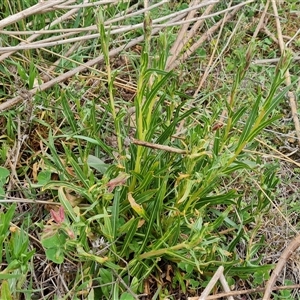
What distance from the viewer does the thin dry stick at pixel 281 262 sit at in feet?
4.63

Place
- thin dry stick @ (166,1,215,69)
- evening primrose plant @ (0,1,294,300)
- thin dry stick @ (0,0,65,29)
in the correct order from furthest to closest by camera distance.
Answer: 1. thin dry stick @ (166,1,215,69)
2. thin dry stick @ (0,0,65,29)
3. evening primrose plant @ (0,1,294,300)

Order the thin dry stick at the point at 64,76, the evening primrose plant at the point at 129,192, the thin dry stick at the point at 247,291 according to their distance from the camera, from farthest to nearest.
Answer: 1. the thin dry stick at the point at 64,76
2. the thin dry stick at the point at 247,291
3. the evening primrose plant at the point at 129,192

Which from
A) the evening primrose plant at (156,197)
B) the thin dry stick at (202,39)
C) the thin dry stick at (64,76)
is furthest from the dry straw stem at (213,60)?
the evening primrose plant at (156,197)

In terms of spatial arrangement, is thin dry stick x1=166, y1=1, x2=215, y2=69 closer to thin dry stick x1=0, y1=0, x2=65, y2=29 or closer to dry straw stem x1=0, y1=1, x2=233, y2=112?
dry straw stem x1=0, y1=1, x2=233, y2=112

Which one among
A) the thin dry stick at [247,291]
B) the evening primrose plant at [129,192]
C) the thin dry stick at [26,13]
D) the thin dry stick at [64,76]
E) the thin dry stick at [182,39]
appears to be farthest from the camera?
the thin dry stick at [182,39]

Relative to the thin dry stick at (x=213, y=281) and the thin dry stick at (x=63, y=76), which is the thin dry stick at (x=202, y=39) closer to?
the thin dry stick at (x=63, y=76)

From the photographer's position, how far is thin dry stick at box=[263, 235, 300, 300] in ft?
4.63

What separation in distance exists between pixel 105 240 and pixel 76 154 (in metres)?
0.36

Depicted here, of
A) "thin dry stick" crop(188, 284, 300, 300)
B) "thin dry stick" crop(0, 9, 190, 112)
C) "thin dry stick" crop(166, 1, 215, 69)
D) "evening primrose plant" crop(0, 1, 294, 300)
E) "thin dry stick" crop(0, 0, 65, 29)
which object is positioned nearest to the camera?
"evening primrose plant" crop(0, 1, 294, 300)

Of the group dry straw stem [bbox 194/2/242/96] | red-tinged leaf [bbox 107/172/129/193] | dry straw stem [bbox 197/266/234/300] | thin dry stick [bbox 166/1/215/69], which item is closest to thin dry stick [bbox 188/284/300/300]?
dry straw stem [bbox 197/266/234/300]

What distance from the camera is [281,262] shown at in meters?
1.48

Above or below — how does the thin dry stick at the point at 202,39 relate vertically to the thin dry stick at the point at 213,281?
above

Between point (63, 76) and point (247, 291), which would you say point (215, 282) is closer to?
point (247, 291)

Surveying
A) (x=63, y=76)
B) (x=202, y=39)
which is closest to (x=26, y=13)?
(x=63, y=76)
